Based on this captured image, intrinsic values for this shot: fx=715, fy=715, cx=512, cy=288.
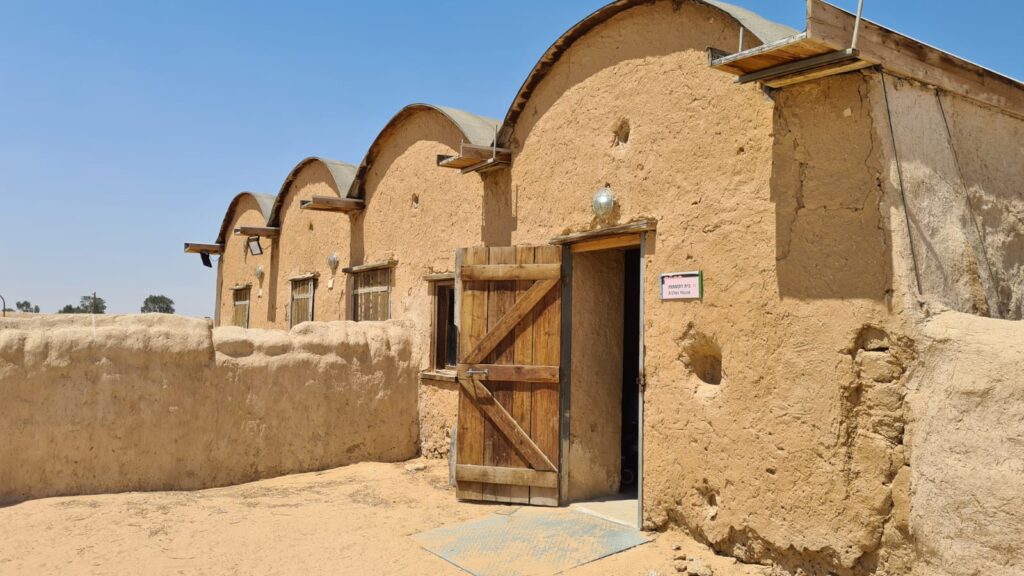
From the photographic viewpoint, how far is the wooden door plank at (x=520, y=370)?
20.6 ft

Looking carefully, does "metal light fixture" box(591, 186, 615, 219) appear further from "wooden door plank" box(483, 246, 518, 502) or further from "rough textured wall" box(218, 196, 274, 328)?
"rough textured wall" box(218, 196, 274, 328)

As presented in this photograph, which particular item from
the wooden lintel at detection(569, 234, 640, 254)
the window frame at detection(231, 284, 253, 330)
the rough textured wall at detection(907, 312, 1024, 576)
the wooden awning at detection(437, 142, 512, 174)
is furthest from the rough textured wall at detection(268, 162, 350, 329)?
the rough textured wall at detection(907, 312, 1024, 576)

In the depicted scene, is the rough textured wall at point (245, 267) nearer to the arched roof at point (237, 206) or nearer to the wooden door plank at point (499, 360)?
the arched roof at point (237, 206)

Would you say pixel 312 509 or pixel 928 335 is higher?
pixel 928 335

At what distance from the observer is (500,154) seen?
7160 mm

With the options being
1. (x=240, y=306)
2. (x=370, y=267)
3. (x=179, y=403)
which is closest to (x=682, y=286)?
(x=179, y=403)

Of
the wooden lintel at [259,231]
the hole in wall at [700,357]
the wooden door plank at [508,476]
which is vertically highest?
the wooden lintel at [259,231]

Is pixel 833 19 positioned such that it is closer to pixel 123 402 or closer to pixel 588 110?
pixel 588 110

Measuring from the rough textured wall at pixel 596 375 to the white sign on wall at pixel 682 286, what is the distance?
3.91 feet

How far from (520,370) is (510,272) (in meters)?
0.90

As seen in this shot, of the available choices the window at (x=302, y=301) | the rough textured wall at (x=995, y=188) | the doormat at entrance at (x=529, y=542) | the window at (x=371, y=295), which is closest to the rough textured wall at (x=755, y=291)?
the doormat at entrance at (x=529, y=542)

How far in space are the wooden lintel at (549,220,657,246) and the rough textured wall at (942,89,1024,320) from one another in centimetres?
207

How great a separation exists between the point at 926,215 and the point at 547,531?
342cm

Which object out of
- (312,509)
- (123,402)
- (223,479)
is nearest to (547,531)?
(312,509)
